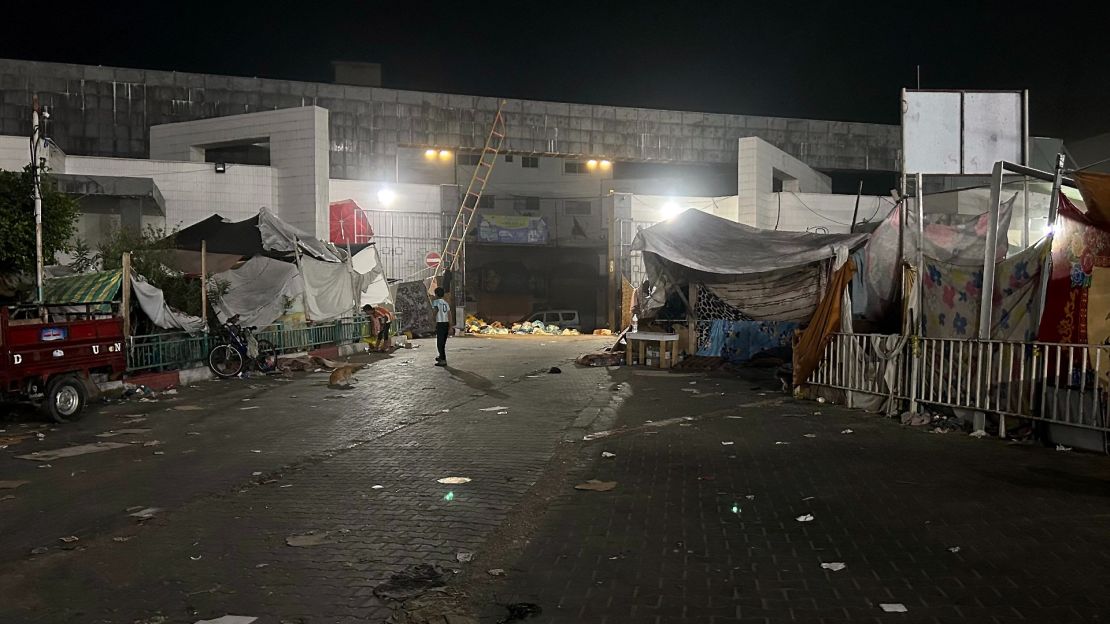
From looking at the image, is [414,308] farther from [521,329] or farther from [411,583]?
[411,583]

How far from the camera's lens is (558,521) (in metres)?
5.95

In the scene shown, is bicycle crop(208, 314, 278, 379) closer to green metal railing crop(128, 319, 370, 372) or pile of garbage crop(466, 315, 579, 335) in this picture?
green metal railing crop(128, 319, 370, 372)

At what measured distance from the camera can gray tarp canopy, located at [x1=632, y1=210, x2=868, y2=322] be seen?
46.7 feet

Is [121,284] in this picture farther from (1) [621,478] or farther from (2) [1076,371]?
(2) [1076,371]

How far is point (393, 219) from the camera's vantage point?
97.2 ft

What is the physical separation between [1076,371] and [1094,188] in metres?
1.98

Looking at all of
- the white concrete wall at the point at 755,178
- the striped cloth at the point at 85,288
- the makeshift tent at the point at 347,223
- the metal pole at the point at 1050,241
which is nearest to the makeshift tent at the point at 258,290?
the striped cloth at the point at 85,288

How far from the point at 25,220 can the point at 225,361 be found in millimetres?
4387

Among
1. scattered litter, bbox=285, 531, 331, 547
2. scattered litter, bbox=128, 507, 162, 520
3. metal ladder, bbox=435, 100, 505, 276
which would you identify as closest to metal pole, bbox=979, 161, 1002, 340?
scattered litter, bbox=285, 531, 331, 547

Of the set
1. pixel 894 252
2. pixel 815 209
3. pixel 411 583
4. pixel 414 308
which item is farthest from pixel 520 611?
pixel 815 209

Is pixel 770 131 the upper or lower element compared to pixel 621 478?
upper

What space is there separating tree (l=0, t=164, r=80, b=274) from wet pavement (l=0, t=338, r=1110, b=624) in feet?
11.9

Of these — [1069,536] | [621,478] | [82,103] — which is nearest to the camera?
[1069,536]

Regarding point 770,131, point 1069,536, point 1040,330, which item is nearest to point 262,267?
point 1040,330
